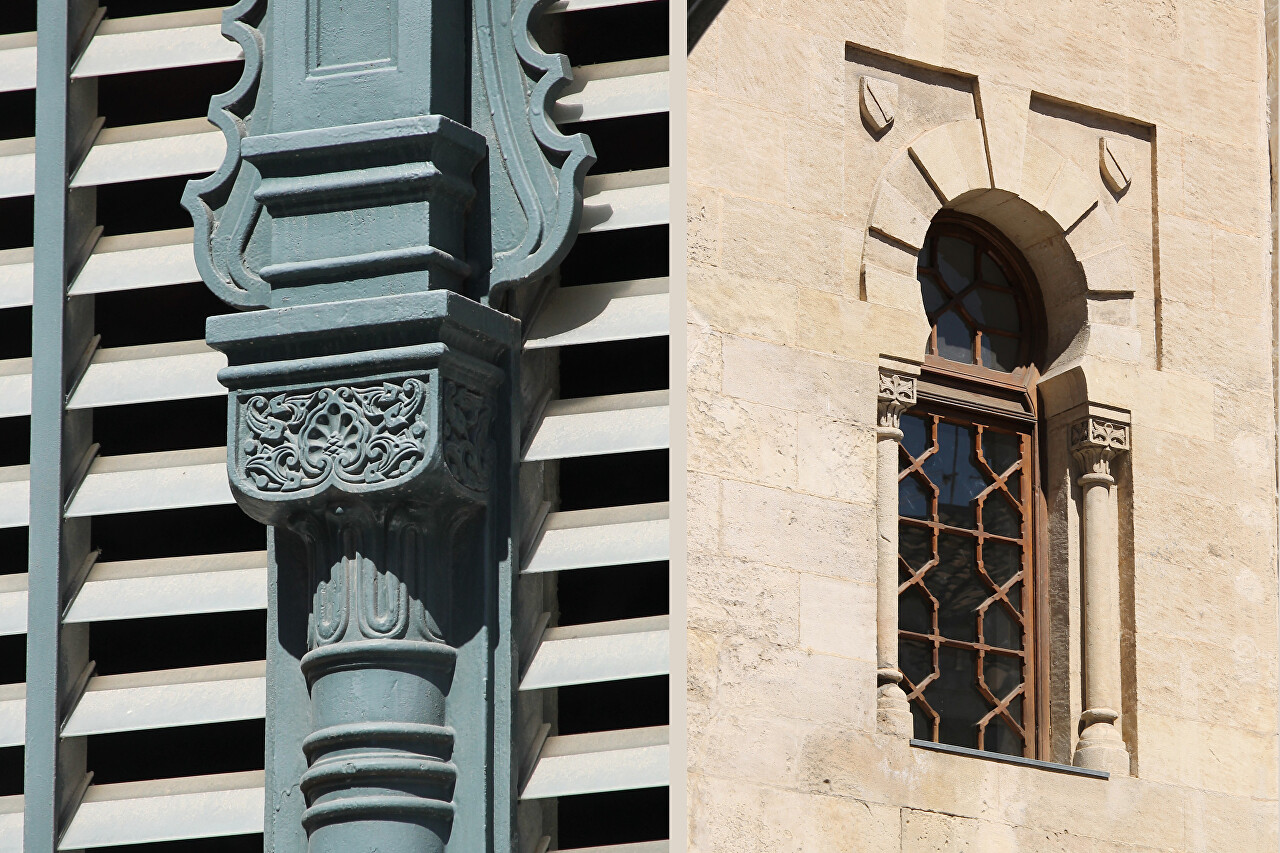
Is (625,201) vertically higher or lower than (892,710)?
lower

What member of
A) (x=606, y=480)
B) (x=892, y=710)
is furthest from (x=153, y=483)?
(x=892, y=710)

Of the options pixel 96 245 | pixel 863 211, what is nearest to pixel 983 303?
pixel 863 211

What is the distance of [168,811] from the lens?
3504mm

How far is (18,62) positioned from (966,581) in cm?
919

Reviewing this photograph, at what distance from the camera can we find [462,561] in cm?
334

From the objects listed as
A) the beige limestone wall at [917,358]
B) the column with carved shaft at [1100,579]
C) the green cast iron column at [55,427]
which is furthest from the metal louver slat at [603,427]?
the column with carved shaft at [1100,579]

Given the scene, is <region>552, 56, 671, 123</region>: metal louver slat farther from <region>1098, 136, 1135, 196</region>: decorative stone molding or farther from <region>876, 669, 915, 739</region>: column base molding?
<region>1098, 136, 1135, 196</region>: decorative stone molding

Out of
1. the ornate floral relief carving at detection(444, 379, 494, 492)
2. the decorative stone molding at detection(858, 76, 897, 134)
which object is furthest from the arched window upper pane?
the ornate floral relief carving at detection(444, 379, 494, 492)

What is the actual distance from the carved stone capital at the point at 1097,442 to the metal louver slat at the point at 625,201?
31.3 feet

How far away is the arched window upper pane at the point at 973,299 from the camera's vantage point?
1297 cm

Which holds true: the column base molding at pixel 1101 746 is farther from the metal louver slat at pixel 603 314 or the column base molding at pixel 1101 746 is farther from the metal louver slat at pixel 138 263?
the metal louver slat at pixel 603 314

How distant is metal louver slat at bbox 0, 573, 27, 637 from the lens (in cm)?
364

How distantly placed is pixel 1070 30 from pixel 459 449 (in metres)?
10.3

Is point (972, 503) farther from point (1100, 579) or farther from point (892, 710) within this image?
point (892, 710)
